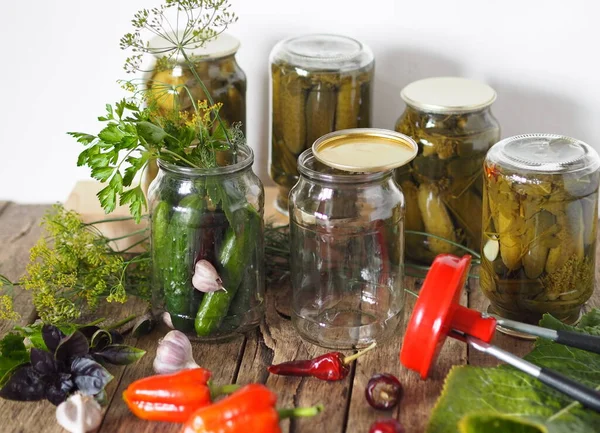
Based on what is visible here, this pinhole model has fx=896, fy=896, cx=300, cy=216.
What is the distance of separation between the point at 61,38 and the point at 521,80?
2.74ft

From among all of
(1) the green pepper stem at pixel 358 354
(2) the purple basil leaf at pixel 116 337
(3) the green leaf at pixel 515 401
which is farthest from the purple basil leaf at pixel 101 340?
(3) the green leaf at pixel 515 401

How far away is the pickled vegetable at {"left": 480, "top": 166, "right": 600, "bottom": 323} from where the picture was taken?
3.93ft

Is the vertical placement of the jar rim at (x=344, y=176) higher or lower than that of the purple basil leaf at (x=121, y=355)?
higher

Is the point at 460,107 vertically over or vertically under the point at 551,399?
over

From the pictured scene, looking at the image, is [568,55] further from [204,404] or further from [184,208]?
[204,404]

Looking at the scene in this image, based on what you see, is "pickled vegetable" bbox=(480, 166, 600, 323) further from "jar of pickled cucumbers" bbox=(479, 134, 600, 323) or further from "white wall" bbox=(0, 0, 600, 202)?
"white wall" bbox=(0, 0, 600, 202)

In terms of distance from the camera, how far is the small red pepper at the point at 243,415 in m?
0.96

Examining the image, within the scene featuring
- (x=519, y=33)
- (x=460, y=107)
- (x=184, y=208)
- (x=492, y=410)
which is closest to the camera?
(x=492, y=410)

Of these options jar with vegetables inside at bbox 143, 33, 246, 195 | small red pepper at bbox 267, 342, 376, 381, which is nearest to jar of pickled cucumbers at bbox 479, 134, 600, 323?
small red pepper at bbox 267, 342, 376, 381

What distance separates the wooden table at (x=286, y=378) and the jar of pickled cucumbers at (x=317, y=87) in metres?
0.28

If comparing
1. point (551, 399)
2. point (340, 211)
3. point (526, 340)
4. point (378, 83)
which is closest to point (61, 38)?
point (378, 83)

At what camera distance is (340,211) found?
1210mm

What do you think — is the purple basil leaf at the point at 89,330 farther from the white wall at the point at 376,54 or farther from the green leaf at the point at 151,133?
the white wall at the point at 376,54

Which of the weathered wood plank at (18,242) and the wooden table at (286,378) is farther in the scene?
the weathered wood plank at (18,242)
